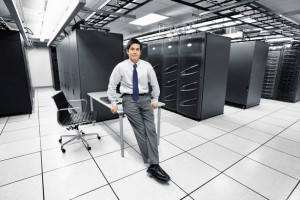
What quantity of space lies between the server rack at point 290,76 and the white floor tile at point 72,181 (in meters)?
7.16

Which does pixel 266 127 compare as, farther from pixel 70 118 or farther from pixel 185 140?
pixel 70 118

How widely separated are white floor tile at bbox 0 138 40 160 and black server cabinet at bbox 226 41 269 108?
5.14 meters

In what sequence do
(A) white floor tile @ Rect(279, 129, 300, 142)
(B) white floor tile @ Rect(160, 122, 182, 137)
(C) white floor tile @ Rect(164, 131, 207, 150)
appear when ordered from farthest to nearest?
(B) white floor tile @ Rect(160, 122, 182, 137)
(A) white floor tile @ Rect(279, 129, 300, 142)
(C) white floor tile @ Rect(164, 131, 207, 150)

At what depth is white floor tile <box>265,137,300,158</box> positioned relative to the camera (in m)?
2.54

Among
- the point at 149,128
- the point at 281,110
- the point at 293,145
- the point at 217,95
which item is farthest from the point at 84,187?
the point at 281,110

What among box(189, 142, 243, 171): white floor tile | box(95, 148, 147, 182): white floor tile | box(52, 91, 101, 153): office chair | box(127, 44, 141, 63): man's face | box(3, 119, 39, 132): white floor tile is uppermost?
box(127, 44, 141, 63): man's face

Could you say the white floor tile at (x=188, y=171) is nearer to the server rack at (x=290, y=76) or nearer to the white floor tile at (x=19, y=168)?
the white floor tile at (x=19, y=168)

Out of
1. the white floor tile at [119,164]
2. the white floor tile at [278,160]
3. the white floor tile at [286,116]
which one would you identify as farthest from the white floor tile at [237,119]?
the white floor tile at [119,164]

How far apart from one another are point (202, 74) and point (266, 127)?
5.77 ft

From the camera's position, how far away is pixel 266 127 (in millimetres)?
3527

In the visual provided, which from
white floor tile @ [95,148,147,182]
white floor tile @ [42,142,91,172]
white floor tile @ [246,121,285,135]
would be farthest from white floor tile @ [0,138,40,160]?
white floor tile @ [246,121,285,135]

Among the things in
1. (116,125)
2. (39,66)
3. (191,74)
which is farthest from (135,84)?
(39,66)

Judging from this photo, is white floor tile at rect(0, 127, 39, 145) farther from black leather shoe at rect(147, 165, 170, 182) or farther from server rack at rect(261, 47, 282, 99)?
server rack at rect(261, 47, 282, 99)

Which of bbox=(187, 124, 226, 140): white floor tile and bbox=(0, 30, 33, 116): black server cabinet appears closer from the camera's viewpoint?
bbox=(187, 124, 226, 140): white floor tile
